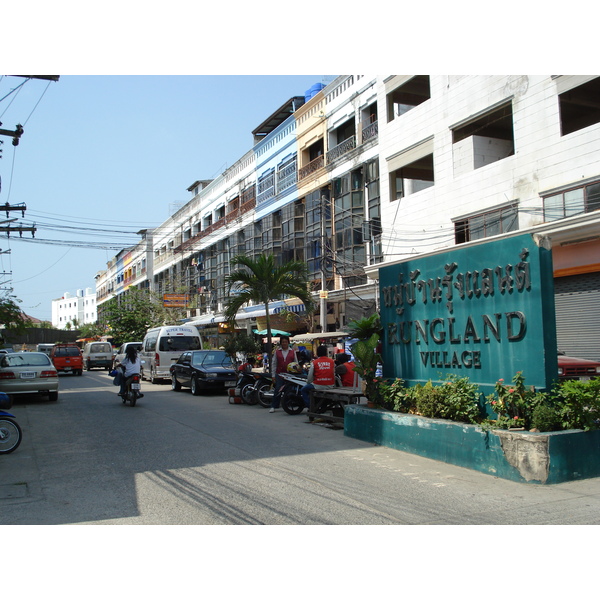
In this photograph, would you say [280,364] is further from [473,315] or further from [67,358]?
[67,358]

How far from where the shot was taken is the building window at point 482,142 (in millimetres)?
18922

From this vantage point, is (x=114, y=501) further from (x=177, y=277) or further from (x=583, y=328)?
(x=177, y=277)

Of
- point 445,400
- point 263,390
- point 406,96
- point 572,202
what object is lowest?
point 263,390

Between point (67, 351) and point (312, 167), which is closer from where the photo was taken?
point (312, 167)

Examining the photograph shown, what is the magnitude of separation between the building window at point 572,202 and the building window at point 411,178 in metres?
6.65

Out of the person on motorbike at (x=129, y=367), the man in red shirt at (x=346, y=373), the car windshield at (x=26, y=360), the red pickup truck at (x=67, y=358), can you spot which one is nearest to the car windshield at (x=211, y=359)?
the person on motorbike at (x=129, y=367)

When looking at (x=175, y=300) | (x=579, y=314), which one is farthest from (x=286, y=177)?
(x=579, y=314)

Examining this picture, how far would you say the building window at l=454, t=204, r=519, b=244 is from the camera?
17244 mm

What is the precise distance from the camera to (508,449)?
24.0 feet

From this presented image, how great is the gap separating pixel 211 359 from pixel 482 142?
1159 centimetres

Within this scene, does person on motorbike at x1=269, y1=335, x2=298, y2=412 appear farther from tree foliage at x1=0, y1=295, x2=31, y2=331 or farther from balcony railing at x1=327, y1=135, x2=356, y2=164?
balcony railing at x1=327, y1=135, x2=356, y2=164

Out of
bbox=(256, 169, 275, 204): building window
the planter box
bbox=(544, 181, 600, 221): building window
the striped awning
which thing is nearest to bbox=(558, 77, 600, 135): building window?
bbox=(544, 181, 600, 221): building window

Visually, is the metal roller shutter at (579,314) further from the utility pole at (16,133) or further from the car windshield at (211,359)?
the utility pole at (16,133)

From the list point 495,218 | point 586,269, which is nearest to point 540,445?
point 586,269
